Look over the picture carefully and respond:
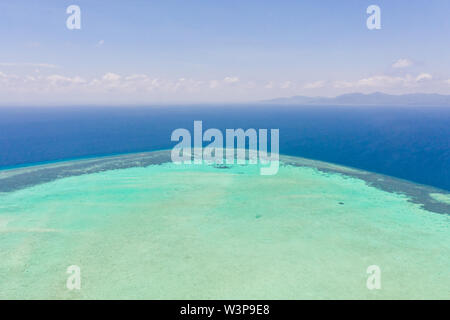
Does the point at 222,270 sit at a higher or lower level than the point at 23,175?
lower

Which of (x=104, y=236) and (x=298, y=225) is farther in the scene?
(x=298, y=225)

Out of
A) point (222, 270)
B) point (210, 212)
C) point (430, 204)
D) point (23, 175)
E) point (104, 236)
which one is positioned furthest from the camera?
point (23, 175)

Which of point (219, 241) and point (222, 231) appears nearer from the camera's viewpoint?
point (219, 241)

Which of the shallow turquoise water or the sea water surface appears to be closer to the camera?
the shallow turquoise water

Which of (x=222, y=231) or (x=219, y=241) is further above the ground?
(x=222, y=231)
